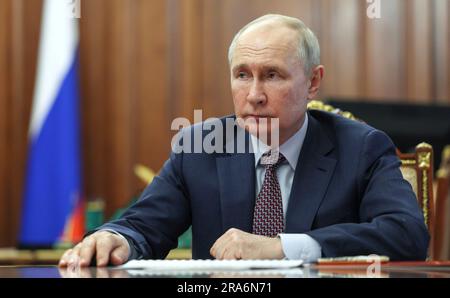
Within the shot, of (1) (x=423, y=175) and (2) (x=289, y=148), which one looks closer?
(2) (x=289, y=148)

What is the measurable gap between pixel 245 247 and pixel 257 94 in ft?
1.94

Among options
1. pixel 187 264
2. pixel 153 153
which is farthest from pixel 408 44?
pixel 187 264

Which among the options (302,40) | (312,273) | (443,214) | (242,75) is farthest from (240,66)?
(443,214)

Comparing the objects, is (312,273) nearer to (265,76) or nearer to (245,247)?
(245,247)

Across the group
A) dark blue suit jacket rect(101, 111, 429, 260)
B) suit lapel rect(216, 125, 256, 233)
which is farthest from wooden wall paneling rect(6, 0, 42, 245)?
suit lapel rect(216, 125, 256, 233)

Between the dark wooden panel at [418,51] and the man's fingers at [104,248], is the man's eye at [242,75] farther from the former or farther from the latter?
the dark wooden panel at [418,51]

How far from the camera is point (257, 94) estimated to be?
2.24 m

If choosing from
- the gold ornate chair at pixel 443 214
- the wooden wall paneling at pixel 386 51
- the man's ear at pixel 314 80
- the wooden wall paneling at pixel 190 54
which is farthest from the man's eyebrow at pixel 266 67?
the wooden wall paneling at pixel 386 51

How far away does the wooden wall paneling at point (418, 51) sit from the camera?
6.21 metres

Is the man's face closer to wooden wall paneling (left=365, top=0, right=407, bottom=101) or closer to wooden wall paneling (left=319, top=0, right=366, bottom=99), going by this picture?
wooden wall paneling (left=319, top=0, right=366, bottom=99)

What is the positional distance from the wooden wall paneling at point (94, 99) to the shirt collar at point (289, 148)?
3.79 metres

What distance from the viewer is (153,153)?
6.09m

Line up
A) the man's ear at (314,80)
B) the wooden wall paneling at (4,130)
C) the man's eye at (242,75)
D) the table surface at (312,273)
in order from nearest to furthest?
the table surface at (312,273), the man's eye at (242,75), the man's ear at (314,80), the wooden wall paneling at (4,130)

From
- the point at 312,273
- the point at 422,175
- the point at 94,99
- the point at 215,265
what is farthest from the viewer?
the point at 94,99
